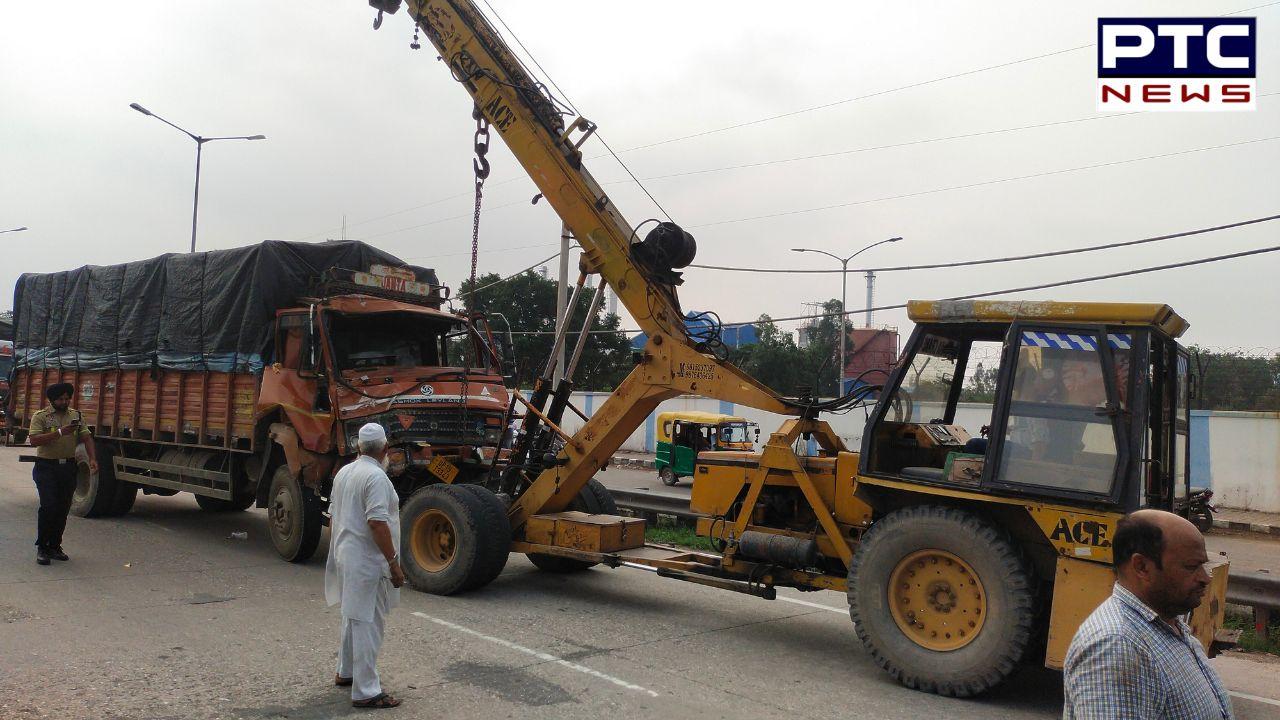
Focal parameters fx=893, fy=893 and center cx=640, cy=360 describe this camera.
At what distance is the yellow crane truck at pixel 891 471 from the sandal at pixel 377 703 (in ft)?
8.79

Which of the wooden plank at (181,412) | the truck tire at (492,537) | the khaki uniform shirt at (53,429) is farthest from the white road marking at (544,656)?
the wooden plank at (181,412)

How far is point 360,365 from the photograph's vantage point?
9922 millimetres

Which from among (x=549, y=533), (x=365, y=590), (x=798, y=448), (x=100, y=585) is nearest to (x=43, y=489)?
(x=100, y=585)

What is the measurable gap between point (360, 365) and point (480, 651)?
14.7ft

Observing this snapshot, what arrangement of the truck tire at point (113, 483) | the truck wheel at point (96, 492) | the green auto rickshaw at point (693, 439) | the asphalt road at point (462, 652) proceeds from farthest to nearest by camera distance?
the green auto rickshaw at point (693, 439) → the truck tire at point (113, 483) → the truck wheel at point (96, 492) → the asphalt road at point (462, 652)

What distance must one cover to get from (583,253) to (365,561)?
12.9 ft

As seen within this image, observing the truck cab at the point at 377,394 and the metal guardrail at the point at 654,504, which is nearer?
the truck cab at the point at 377,394

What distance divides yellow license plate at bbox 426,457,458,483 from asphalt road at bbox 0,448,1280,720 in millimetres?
1180

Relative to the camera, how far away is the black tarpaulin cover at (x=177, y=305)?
10.3 metres

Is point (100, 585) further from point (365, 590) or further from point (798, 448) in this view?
point (798, 448)

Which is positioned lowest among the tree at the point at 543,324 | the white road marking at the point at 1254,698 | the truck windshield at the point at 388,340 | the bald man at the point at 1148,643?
the white road marking at the point at 1254,698

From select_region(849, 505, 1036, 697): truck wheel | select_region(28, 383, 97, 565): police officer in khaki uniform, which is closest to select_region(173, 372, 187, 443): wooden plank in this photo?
select_region(28, 383, 97, 565): police officer in khaki uniform

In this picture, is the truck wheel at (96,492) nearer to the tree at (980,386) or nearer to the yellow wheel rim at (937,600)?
the yellow wheel rim at (937,600)

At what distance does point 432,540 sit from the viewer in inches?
337
